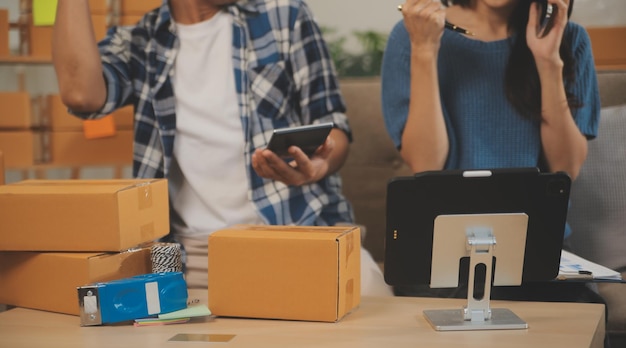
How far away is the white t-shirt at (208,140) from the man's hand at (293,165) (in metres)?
0.17

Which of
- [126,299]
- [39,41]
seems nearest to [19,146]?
[39,41]

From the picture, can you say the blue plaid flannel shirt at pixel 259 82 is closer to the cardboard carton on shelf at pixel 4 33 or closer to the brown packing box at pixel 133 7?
the brown packing box at pixel 133 7

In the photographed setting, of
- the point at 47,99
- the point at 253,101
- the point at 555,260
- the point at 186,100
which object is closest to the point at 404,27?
the point at 253,101

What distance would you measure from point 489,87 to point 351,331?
2.73 ft

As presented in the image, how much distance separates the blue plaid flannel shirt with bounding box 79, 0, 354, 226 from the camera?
1.91 meters

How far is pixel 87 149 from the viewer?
2508mm

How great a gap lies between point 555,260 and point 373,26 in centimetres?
152

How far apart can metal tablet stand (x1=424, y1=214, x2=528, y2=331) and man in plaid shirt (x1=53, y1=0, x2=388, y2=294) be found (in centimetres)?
61

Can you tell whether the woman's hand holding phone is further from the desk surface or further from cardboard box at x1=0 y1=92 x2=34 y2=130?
cardboard box at x1=0 y1=92 x2=34 y2=130

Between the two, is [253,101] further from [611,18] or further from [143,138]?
[611,18]

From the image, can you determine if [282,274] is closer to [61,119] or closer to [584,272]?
[584,272]

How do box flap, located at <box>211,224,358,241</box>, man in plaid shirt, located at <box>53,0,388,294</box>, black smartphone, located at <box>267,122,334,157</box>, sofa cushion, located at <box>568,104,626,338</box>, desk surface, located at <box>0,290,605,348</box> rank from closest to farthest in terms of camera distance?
desk surface, located at <box>0,290,605,348</box>
box flap, located at <box>211,224,358,241</box>
black smartphone, located at <box>267,122,334,157</box>
man in plaid shirt, located at <box>53,0,388,294</box>
sofa cushion, located at <box>568,104,626,338</box>

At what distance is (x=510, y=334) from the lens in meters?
1.20

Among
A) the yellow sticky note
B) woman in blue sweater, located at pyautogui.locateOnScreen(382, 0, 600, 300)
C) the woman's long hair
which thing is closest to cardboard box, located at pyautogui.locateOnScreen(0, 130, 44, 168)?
the yellow sticky note
